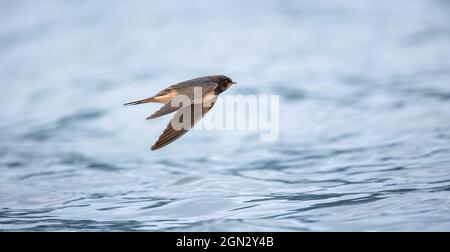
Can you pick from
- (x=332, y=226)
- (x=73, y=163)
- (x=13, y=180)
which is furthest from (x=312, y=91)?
(x=332, y=226)

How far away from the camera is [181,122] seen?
9.12 metres

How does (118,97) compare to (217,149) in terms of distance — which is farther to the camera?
(118,97)

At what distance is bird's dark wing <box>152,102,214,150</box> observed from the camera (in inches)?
349

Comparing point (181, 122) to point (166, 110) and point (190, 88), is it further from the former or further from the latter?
point (166, 110)

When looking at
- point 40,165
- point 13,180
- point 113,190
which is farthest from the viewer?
point 40,165

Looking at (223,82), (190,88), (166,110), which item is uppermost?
(223,82)

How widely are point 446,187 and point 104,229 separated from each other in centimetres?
398

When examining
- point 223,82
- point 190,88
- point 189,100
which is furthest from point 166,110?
point 223,82

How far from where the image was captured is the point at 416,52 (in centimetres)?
2081

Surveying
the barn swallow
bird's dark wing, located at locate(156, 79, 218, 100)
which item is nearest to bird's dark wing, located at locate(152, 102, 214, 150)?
the barn swallow

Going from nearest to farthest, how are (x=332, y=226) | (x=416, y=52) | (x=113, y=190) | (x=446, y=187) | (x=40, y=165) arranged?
(x=332, y=226) → (x=446, y=187) → (x=113, y=190) → (x=40, y=165) → (x=416, y=52)

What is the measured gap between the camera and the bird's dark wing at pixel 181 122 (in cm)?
887
